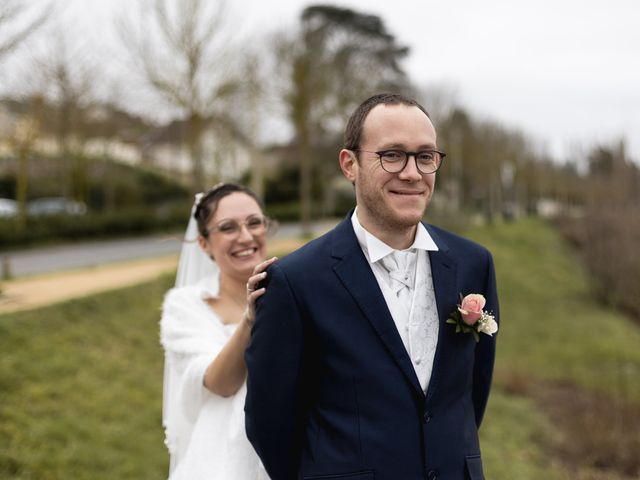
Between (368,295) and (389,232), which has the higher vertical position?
(389,232)

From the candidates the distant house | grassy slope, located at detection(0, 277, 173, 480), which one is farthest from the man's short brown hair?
the distant house

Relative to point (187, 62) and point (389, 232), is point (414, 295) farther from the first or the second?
point (187, 62)

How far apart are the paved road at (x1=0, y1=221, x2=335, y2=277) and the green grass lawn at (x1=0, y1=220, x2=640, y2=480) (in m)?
4.28

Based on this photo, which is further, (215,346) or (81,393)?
(81,393)

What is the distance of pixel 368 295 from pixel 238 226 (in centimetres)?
107

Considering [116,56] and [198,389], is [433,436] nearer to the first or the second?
[198,389]

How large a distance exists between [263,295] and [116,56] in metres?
14.8

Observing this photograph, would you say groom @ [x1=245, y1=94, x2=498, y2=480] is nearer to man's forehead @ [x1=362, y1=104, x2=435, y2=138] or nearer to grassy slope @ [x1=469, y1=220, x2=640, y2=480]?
man's forehead @ [x1=362, y1=104, x2=435, y2=138]

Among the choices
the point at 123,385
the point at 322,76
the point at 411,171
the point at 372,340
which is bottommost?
the point at 123,385

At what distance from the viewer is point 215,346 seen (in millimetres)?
2807

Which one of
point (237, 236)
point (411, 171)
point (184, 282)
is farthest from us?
point (184, 282)

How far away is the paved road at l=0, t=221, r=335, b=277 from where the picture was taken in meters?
14.6

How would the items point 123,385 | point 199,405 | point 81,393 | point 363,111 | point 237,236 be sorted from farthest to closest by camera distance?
1. point 123,385
2. point 81,393
3. point 237,236
4. point 199,405
5. point 363,111

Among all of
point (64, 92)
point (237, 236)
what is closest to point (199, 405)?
point (237, 236)
